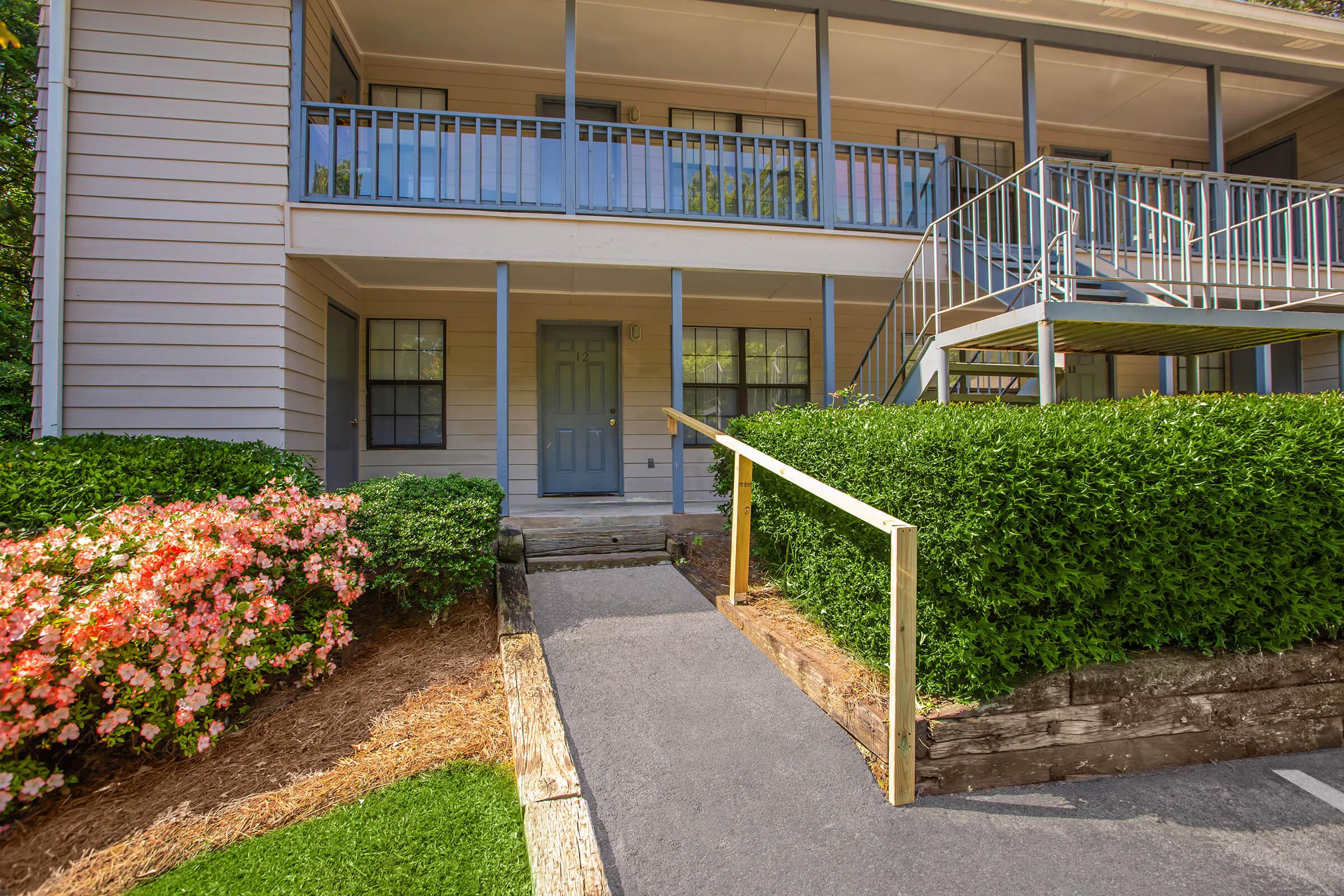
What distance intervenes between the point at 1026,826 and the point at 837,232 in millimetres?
5267

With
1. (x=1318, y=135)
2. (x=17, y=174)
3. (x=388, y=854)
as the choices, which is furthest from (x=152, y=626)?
(x=1318, y=135)

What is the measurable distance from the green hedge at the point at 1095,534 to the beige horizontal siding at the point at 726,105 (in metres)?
6.36

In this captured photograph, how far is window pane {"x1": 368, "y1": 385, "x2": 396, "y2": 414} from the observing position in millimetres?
7250

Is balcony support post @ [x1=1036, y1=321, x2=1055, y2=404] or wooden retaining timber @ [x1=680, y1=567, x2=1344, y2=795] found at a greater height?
balcony support post @ [x1=1036, y1=321, x2=1055, y2=404]

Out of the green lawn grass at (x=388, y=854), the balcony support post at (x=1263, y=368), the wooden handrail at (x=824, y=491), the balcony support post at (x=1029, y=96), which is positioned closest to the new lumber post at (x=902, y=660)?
the wooden handrail at (x=824, y=491)

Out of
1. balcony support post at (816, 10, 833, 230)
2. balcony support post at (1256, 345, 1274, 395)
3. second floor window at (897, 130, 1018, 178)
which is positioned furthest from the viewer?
second floor window at (897, 130, 1018, 178)

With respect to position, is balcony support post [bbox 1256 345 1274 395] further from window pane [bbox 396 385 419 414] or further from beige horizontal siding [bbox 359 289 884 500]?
window pane [bbox 396 385 419 414]

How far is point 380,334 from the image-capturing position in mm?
7312

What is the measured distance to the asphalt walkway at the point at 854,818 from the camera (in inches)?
77.8

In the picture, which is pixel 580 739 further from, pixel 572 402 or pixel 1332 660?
pixel 572 402

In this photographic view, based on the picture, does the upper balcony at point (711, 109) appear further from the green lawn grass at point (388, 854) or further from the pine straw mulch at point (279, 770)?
the green lawn grass at point (388, 854)

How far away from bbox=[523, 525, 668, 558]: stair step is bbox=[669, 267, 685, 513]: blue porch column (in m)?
0.49

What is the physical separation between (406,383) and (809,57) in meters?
5.79

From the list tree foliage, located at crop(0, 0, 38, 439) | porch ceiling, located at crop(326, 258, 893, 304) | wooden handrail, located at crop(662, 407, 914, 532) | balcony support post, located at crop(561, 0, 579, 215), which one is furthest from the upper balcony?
tree foliage, located at crop(0, 0, 38, 439)
